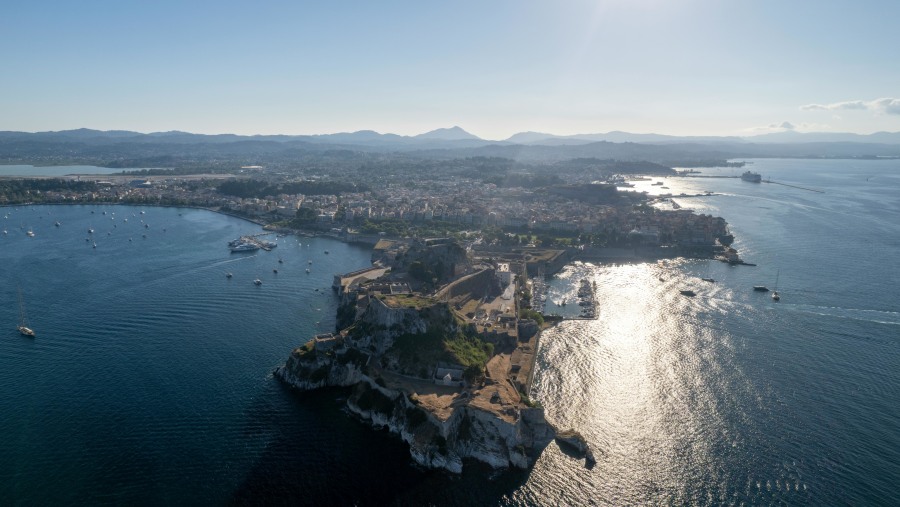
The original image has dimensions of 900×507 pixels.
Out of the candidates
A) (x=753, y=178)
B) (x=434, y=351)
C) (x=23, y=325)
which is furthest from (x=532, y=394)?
(x=753, y=178)

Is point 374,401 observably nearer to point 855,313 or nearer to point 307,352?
point 307,352

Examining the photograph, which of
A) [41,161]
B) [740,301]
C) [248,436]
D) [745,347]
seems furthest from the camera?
[41,161]

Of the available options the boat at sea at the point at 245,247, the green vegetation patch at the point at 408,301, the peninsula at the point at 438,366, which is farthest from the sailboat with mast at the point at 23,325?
the green vegetation patch at the point at 408,301

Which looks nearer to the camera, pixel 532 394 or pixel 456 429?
pixel 456 429

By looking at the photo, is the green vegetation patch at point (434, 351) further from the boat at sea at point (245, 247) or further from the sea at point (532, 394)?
the boat at sea at point (245, 247)

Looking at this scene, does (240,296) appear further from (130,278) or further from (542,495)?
(542,495)

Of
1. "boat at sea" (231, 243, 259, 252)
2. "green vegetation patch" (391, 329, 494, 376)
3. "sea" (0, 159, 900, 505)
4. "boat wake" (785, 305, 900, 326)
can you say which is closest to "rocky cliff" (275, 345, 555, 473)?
"sea" (0, 159, 900, 505)

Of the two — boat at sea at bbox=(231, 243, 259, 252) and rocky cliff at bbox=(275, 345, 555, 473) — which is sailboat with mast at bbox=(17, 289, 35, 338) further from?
rocky cliff at bbox=(275, 345, 555, 473)

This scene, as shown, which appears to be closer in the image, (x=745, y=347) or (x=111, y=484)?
(x=111, y=484)

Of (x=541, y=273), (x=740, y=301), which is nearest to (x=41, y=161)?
(x=541, y=273)
